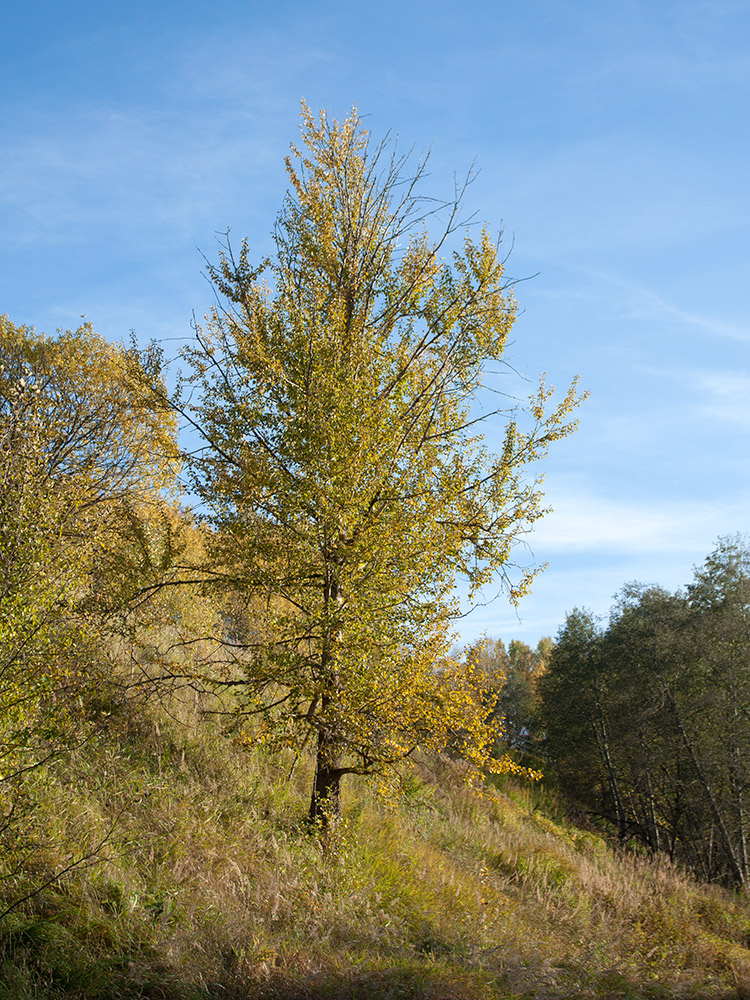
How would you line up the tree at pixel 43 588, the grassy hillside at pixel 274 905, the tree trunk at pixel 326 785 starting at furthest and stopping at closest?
the tree trunk at pixel 326 785
the tree at pixel 43 588
the grassy hillside at pixel 274 905

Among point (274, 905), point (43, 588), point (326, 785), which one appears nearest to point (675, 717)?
point (326, 785)

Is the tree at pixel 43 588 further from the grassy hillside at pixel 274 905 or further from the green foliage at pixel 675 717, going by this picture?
the green foliage at pixel 675 717

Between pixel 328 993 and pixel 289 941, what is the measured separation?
2.37 feet

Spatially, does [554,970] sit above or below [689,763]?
above

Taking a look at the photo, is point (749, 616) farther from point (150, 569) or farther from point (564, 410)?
point (150, 569)

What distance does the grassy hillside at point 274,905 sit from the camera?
4969 millimetres

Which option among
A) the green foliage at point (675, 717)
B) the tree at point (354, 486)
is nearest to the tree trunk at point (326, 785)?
the tree at point (354, 486)

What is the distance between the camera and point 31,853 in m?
5.74

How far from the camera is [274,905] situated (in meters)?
5.84

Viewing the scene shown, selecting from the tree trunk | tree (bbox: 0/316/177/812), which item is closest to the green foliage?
the tree trunk

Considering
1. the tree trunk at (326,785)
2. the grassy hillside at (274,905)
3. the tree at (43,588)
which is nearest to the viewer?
the grassy hillside at (274,905)

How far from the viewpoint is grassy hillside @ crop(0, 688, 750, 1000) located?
16.3 feet

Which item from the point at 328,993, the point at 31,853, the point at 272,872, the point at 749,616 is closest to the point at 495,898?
the point at 272,872

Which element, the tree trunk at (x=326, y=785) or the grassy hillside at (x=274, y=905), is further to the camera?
the tree trunk at (x=326, y=785)
